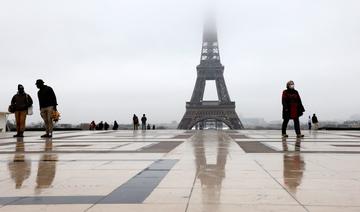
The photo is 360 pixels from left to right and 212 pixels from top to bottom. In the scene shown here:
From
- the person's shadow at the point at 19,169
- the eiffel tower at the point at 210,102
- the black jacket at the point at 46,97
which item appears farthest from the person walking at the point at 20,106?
the eiffel tower at the point at 210,102

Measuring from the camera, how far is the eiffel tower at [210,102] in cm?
9594

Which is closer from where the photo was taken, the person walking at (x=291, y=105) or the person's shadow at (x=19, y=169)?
the person's shadow at (x=19, y=169)

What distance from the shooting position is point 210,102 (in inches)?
3989

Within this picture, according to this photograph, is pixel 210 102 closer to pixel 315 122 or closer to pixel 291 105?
pixel 315 122

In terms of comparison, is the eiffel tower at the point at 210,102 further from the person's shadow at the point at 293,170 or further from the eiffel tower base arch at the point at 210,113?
the person's shadow at the point at 293,170

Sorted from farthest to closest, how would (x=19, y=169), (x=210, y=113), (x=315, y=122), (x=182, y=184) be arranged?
(x=210, y=113) < (x=315, y=122) < (x=19, y=169) < (x=182, y=184)

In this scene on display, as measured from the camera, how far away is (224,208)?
388 cm

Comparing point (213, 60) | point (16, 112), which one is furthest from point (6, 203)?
point (213, 60)

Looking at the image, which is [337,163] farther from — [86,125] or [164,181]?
[86,125]

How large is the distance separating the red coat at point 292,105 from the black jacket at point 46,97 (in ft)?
26.4

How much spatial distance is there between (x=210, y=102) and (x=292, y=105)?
85060 millimetres

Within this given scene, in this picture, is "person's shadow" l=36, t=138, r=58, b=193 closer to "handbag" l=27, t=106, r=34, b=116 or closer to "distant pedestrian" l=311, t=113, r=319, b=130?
"handbag" l=27, t=106, r=34, b=116

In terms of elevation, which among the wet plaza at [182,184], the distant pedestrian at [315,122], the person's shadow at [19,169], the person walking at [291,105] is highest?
the person walking at [291,105]

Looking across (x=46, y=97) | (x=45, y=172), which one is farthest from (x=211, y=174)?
(x=46, y=97)
